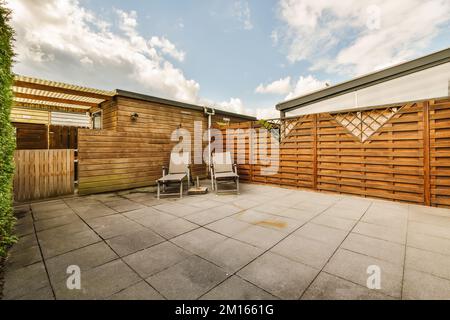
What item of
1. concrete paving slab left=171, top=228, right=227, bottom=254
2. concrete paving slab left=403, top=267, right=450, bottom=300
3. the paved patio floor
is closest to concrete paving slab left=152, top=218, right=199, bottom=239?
the paved patio floor

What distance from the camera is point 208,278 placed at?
173 cm

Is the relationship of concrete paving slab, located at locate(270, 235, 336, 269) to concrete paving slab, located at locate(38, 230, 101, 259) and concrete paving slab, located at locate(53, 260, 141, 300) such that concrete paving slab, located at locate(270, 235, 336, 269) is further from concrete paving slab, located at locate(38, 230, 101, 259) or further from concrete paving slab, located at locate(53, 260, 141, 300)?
concrete paving slab, located at locate(38, 230, 101, 259)

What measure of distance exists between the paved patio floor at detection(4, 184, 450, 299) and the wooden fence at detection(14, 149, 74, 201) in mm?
1039

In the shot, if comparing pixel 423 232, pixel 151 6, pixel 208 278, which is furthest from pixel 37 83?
pixel 423 232

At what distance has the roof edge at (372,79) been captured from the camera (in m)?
5.46

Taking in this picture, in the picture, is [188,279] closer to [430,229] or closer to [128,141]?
[430,229]

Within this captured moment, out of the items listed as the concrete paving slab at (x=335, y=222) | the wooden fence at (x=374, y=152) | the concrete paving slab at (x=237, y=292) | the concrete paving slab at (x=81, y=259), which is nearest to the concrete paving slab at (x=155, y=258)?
the concrete paving slab at (x=81, y=259)

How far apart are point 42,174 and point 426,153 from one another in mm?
9356

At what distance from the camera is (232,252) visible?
222 cm

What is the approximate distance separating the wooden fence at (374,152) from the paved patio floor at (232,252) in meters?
0.66

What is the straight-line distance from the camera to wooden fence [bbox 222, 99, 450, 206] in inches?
155
